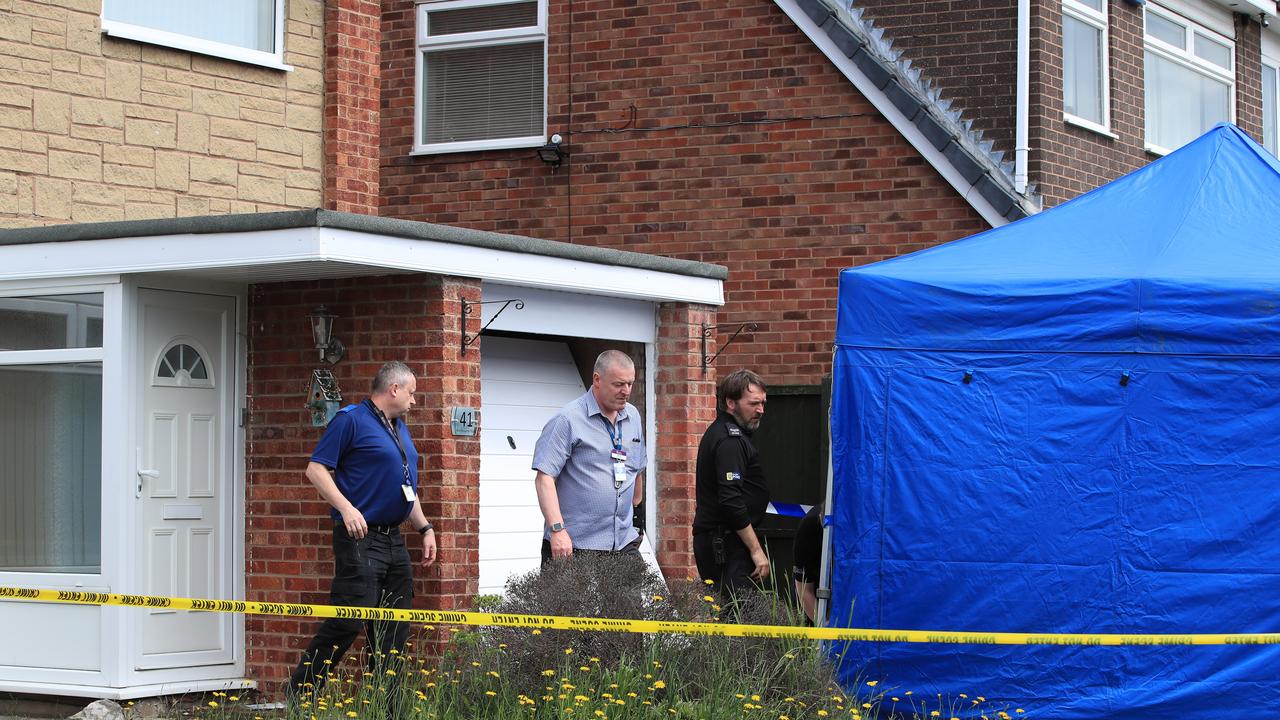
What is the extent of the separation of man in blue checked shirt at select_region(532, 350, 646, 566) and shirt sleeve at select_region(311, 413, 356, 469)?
941mm

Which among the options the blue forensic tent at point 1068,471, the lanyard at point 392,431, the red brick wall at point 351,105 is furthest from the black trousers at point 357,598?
the red brick wall at point 351,105

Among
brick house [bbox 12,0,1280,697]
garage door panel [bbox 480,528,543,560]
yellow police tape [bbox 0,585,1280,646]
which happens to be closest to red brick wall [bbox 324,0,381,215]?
brick house [bbox 12,0,1280,697]

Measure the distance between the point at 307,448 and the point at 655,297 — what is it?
234 centimetres

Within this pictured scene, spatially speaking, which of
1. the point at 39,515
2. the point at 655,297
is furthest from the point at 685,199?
the point at 39,515

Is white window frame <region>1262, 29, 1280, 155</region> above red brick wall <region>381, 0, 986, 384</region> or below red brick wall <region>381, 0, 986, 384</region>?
above

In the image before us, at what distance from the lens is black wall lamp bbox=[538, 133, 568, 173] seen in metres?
14.5

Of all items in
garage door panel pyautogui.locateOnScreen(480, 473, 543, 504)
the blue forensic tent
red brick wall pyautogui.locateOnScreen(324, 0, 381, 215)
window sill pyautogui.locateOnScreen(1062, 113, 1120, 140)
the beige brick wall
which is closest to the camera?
the blue forensic tent

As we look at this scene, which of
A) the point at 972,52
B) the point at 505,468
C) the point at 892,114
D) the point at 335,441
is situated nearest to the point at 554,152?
the point at 892,114

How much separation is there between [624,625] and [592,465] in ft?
4.22

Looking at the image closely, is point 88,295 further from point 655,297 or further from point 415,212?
point 415,212

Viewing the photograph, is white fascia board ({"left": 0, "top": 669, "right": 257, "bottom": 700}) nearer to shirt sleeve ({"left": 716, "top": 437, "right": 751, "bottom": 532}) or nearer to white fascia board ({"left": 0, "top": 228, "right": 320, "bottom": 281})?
white fascia board ({"left": 0, "top": 228, "right": 320, "bottom": 281})

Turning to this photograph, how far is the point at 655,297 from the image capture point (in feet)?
34.4

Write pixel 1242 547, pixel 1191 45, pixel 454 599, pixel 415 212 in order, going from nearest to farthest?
1. pixel 1242 547
2. pixel 454 599
3. pixel 415 212
4. pixel 1191 45

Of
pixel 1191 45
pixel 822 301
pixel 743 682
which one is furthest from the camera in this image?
pixel 1191 45
